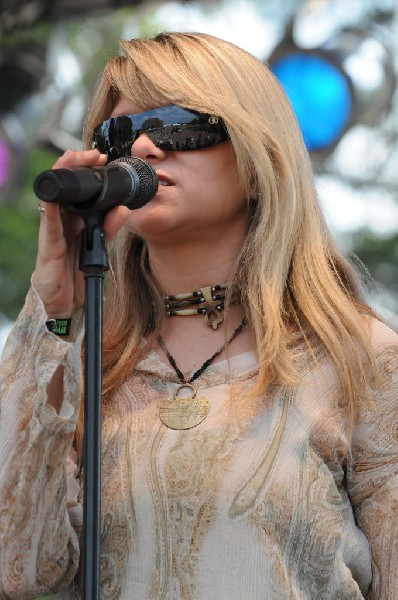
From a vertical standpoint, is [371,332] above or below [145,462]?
above

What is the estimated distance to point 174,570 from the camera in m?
2.92

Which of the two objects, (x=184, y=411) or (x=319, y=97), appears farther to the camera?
(x=319, y=97)

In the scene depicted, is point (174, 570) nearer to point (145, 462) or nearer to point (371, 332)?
point (145, 462)

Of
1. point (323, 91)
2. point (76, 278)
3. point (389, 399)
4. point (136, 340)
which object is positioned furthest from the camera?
point (323, 91)

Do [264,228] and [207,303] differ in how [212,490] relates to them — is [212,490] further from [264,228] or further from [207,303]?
[264,228]

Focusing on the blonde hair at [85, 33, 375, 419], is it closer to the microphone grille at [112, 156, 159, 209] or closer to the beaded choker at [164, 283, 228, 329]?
the beaded choker at [164, 283, 228, 329]

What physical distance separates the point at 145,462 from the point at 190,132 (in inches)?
27.0

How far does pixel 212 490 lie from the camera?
295 centimetres

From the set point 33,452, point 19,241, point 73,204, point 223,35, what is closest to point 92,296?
point 73,204

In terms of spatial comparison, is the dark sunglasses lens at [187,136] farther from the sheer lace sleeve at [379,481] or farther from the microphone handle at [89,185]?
the sheer lace sleeve at [379,481]

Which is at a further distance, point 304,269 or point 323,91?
point 323,91

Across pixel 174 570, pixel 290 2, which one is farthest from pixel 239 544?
pixel 290 2

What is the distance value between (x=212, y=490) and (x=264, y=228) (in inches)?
23.7

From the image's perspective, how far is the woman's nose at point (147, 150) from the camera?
10.4 ft
